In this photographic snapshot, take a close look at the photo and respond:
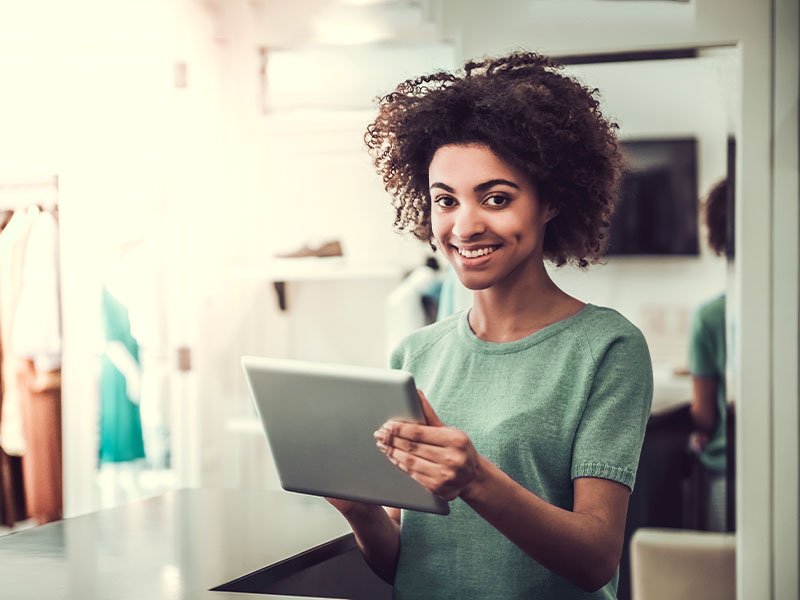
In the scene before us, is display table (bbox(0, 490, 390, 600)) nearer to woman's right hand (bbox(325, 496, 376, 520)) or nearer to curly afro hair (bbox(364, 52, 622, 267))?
woman's right hand (bbox(325, 496, 376, 520))

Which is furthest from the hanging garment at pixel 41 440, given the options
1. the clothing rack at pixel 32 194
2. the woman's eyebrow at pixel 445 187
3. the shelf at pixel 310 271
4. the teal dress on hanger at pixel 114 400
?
the woman's eyebrow at pixel 445 187

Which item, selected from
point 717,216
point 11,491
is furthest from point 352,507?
point 11,491

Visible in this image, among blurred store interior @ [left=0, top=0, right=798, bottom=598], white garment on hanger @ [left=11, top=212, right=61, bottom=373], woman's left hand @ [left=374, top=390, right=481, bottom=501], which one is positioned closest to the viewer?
woman's left hand @ [left=374, top=390, right=481, bottom=501]

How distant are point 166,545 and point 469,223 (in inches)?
28.7

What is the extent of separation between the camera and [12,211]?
3.12 meters

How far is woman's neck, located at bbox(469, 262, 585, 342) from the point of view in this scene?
3.86 feet

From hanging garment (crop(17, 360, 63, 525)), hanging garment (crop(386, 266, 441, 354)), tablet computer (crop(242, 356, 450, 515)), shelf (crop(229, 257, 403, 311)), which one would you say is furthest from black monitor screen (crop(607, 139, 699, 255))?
hanging garment (crop(17, 360, 63, 525))

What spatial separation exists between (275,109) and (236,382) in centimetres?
115

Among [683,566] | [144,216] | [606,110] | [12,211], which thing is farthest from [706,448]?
[12,211]

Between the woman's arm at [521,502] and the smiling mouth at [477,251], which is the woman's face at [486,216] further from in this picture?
the woman's arm at [521,502]

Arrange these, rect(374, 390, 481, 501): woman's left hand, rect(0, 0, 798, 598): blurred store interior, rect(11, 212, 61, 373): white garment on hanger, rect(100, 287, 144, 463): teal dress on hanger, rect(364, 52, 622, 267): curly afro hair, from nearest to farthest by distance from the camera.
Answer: rect(374, 390, 481, 501): woman's left hand < rect(364, 52, 622, 267): curly afro hair < rect(0, 0, 798, 598): blurred store interior < rect(11, 212, 61, 373): white garment on hanger < rect(100, 287, 144, 463): teal dress on hanger

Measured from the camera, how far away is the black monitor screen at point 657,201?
2.51m

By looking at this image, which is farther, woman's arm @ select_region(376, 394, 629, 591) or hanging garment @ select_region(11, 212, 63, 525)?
hanging garment @ select_region(11, 212, 63, 525)

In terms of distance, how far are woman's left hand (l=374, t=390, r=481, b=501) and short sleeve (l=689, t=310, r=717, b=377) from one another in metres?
1.70
